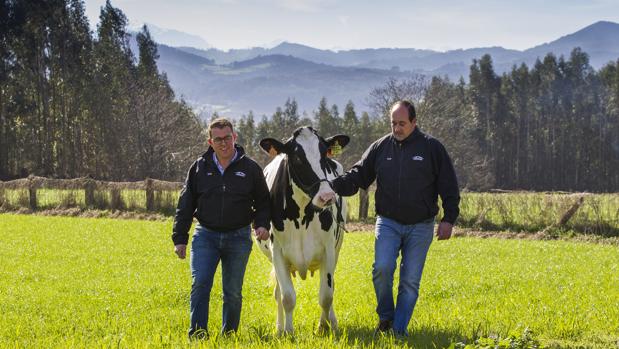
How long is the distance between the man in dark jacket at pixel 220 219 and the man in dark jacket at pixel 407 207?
1.41 meters

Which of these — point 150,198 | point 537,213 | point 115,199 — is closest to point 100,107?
point 115,199

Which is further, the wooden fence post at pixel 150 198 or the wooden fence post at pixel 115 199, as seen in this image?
the wooden fence post at pixel 115 199

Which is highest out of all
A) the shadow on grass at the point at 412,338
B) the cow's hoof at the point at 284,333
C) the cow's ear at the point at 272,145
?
the cow's ear at the point at 272,145

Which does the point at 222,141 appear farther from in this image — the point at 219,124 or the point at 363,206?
the point at 363,206

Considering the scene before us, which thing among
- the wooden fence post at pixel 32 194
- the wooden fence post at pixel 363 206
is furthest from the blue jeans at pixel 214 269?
the wooden fence post at pixel 32 194

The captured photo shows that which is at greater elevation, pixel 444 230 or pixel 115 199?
pixel 444 230

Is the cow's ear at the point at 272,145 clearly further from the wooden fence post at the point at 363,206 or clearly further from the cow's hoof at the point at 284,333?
the wooden fence post at the point at 363,206

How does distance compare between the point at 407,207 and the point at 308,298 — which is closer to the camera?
the point at 407,207

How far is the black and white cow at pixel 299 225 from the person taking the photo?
26.9 ft

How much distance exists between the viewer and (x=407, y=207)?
7676 millimetres

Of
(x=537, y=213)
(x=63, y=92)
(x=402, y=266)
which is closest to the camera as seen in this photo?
(x=402, y=266)

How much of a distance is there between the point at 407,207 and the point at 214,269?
2304 millimetres

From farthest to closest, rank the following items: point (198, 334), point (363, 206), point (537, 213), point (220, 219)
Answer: point (363, 206) < point (537, 213) < point (220, 219) < point (198, 334)

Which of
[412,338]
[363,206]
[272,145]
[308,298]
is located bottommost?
[363,206]
